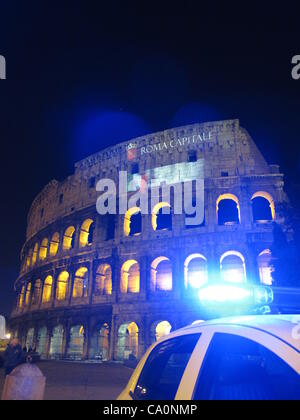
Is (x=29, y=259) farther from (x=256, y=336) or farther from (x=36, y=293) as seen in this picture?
(x=256, y=336)

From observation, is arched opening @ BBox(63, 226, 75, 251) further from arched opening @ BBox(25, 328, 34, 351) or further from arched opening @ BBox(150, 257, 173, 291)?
arched opening @ BBox(150, 257, 173, 291)

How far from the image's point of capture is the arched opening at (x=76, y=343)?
21.8m

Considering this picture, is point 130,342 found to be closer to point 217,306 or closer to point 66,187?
point 66,187

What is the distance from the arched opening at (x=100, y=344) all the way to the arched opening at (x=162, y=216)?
7997mm

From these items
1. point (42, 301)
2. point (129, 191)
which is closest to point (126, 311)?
point (129, 191)

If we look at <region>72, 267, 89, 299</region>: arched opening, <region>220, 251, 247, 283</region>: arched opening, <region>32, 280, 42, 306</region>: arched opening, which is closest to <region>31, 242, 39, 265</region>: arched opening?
<region>32, 280, 42, 306</region>: arched opening

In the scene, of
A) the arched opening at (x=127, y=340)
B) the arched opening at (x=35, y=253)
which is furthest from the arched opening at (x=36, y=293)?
the arched opening at (x=127, y=340)

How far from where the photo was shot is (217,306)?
2.96m

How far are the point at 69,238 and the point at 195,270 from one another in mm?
12452

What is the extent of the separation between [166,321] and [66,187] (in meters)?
16.1

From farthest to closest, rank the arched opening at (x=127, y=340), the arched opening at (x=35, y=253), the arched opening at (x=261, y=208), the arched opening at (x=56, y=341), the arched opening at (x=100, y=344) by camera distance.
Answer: the arched opening at (x=35, y=253)
the arched opening at (x=56, y=341)
the arched opening at (x=261, y=208)
the arched opening at (x=100, y=344)
the arched opening at (x=127, y=340)

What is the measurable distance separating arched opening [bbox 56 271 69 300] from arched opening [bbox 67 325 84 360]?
3276 millimetres

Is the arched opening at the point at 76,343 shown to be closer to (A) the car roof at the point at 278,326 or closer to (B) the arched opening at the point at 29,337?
(B) the arched opening at the point at 29,337

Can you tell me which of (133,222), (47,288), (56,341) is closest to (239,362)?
(133,222)
